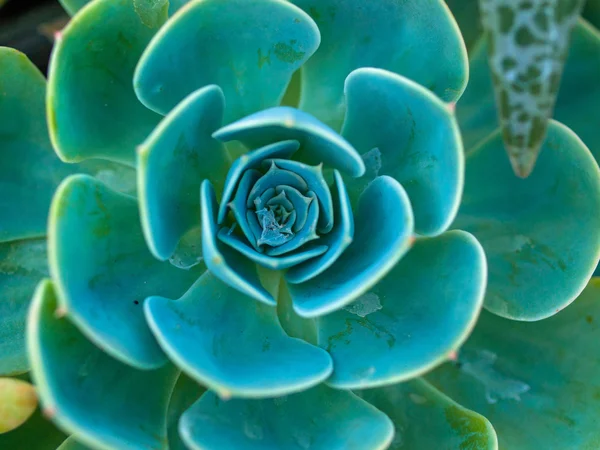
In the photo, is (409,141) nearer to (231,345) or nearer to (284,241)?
(284,241)

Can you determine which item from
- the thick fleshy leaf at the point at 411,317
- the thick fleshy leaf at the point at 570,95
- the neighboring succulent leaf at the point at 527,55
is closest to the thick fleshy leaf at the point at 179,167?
the thick fleshy leaf at the point at 411,317

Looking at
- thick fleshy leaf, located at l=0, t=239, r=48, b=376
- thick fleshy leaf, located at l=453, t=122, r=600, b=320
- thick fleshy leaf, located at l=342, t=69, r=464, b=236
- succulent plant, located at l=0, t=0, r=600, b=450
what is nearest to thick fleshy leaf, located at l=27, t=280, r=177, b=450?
succulent plant, located at l=0, t=0, r=600, b=450

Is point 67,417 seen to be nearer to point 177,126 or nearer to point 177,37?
point 177,126

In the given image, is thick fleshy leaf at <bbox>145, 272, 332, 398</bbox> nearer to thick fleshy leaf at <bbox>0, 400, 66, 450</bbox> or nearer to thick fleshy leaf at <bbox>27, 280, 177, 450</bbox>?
thick fleshy leaf at <bbox>27, 280, 177, 450</bbox>

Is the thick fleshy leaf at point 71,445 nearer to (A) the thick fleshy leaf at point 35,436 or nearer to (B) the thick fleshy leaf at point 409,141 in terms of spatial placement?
(A) the thick fleshy leaf at point 35,436

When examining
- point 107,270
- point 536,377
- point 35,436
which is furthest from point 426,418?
point 35,436

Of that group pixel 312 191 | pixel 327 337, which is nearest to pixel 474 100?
pixel 312 191
